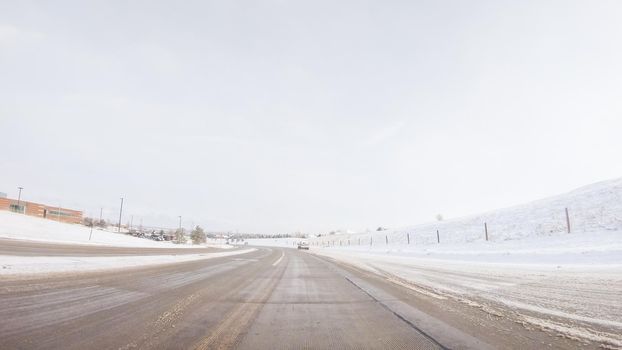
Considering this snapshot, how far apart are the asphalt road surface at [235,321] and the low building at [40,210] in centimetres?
10973

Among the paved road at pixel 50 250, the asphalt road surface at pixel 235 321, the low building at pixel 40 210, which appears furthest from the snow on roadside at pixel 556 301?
the low building at pixel 40 210

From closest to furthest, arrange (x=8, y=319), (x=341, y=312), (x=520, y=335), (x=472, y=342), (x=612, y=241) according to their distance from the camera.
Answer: (x=472, y=342)
(x=520, y=335)
(x=8, y=319)
(x=341, y=312)
(x=612, y=241)

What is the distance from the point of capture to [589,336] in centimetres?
378

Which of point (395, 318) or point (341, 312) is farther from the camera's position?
point (341, 312)

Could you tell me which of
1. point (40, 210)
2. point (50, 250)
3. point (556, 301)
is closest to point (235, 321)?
point (556, 301)

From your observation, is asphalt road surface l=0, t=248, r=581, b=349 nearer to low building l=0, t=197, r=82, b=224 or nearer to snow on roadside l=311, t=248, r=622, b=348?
snow on roadside l=311, t=248, r=622, b=348

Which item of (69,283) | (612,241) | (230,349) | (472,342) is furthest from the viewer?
(612,241)

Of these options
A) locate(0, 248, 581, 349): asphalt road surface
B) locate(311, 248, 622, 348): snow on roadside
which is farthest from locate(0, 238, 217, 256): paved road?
locate(311, 248, 622, 348): snow on roadside

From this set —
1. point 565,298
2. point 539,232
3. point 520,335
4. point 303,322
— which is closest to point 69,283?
point 303,322

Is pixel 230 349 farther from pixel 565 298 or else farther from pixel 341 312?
pixel 565 298

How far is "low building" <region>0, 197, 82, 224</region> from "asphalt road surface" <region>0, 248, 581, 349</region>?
109726 mm

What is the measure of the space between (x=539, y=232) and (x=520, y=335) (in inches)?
1118

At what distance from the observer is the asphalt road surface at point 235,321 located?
359cm

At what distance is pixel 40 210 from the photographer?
108375 mm
